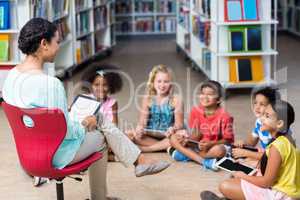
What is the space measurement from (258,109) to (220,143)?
2.26ft

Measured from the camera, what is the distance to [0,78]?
5781 millimetres

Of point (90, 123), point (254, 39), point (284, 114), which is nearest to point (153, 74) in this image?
point (90, 123)

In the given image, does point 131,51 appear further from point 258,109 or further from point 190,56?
point 258,109

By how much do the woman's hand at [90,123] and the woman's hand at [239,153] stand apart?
41.7 inches

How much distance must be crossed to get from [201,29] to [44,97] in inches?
180

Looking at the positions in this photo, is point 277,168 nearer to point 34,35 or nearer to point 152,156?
point 34,35

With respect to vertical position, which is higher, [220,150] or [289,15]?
[289,15]

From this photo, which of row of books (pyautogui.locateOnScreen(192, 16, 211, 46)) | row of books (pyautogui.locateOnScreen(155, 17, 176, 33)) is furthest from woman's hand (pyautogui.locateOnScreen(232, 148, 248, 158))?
row of books (pyautogui.locateOnScreen(155, 17, 176, 33))

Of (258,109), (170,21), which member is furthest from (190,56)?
(258,109)

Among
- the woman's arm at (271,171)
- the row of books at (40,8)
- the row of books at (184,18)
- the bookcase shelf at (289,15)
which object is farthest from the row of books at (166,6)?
the woman's arm at (271,171)

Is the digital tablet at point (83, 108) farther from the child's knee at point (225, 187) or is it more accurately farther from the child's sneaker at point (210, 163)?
the child's sneaker at point (210, 163)

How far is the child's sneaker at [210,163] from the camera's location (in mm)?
3744

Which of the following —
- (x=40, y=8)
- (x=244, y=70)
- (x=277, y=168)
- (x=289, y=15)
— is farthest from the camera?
(x=289, y=15)

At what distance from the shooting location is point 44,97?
2.56m
